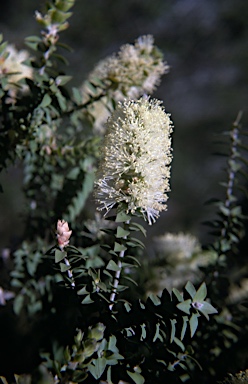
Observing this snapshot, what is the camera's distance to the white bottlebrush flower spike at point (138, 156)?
1.46 ft

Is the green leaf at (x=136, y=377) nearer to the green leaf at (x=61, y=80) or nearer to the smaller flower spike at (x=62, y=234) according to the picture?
the smaller flower spike at (x=62, y=234)

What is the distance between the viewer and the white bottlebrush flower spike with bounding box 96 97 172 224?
17.6 inches

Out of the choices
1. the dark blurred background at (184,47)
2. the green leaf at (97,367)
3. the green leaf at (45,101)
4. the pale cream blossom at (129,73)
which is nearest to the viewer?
the green leaf at (97,367)

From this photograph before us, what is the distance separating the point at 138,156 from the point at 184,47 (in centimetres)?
152

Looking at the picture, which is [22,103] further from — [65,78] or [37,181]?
[37,181]

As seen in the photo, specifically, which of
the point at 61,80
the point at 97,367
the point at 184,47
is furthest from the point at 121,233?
the point at 184,47

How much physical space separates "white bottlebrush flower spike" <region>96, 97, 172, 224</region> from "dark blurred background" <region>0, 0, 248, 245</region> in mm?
1265

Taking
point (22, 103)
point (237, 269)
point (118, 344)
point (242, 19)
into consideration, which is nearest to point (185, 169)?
point (242, 19)

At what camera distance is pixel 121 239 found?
0.46m

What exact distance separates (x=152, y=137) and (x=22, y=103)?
0.74 feet

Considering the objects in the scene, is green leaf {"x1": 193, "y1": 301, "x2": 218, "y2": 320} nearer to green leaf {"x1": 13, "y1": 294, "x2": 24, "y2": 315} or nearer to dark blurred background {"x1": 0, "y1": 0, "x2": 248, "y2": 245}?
green leaf {"x1": 13, "y1": 294, "x2": 24, "y2": 315}

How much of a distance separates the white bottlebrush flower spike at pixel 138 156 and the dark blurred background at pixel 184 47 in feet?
4.15

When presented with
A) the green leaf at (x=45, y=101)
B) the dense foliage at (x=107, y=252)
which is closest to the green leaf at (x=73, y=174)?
the dense foliage at (x=107, y=252)

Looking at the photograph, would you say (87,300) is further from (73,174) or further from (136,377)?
(73,174)
